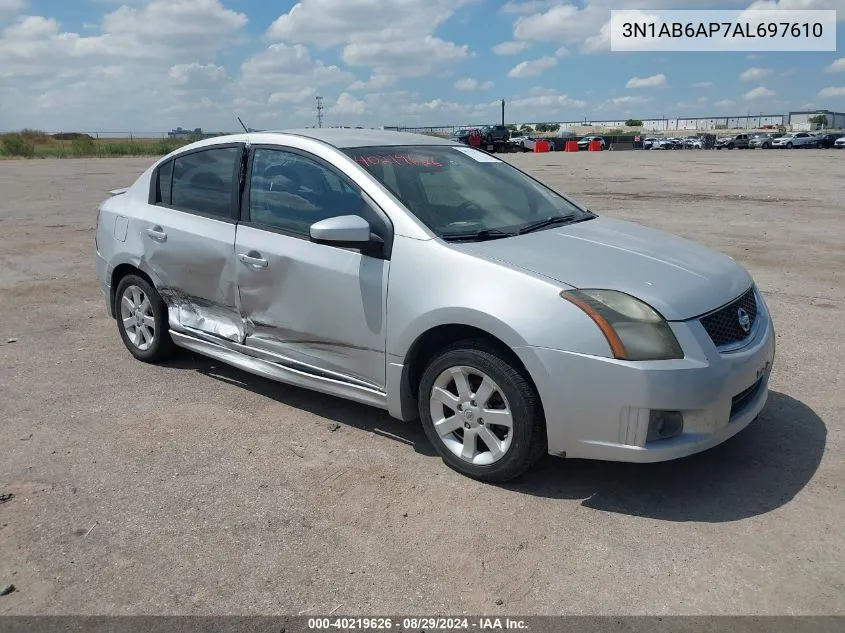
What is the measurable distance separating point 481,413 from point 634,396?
756mm

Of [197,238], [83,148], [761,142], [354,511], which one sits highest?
[761,142]

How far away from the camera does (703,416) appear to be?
10.7 ft

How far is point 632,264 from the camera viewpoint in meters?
3.65

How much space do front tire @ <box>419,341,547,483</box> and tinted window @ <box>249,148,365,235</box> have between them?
1040 millimetres

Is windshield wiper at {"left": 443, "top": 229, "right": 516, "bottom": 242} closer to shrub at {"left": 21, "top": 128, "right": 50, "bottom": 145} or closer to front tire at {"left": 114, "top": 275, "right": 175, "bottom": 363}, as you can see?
front tire at {"left": 114, "top": 275, "right": 175, "bottom": 363}

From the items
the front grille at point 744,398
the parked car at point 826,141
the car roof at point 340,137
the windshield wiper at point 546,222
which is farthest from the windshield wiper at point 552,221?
the parked car at point 826,141

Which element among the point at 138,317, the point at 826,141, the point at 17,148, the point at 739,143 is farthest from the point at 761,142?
the point at 138,317

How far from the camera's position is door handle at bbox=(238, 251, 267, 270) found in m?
4.32

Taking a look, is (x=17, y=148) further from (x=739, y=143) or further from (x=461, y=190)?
(x=739, y=143)

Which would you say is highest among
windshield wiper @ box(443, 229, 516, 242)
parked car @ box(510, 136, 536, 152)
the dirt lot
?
parked car @ box(510, 136, 536, 152)

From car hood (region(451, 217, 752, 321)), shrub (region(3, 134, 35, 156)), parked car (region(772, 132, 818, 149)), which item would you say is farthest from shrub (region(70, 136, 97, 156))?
car hood (region(451, 217, 752, 321))

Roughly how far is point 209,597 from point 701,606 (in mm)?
1854

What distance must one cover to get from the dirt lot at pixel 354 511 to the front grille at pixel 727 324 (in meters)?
0.73

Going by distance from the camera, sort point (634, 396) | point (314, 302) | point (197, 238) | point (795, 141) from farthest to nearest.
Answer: point (795, 141) → point (197, 238) → point (314, 302) → point (634, 396)
